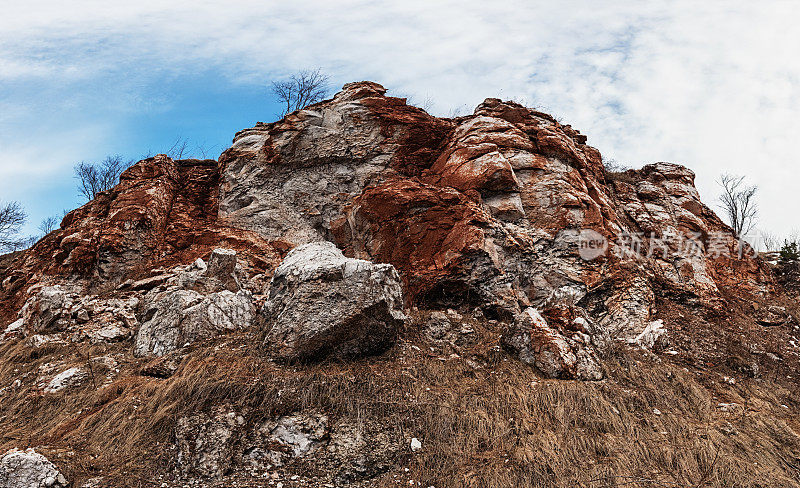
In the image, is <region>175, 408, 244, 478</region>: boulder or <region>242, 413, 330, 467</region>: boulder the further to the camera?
<region>242, 413, 330, 467</region>: boulder

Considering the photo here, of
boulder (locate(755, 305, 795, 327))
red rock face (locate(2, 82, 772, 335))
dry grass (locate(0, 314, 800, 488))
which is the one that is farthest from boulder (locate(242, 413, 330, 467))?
boulder (locate(755, 305, 795, 327))

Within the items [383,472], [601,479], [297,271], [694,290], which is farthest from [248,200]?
[694,290]

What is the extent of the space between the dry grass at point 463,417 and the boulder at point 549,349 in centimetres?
23

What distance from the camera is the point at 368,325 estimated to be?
21.3 feet

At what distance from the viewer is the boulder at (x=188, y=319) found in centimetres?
705

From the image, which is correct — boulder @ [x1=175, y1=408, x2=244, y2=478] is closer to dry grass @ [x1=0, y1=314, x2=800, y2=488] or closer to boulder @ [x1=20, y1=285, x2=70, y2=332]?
dry grass @ [x1=0, y1=314, x2=800, y2=488]

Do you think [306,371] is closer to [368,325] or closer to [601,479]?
[368,325]

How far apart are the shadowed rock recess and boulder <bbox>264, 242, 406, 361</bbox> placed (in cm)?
3

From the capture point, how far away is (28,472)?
4637 millimetres

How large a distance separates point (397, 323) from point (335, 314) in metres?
1.09

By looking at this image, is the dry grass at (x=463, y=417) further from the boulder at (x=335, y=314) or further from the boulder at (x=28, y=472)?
the boulder at (x=335, y=314)

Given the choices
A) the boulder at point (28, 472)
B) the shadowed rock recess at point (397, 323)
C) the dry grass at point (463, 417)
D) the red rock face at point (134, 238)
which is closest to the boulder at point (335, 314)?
the shadowed rock recess at point (397, 323)

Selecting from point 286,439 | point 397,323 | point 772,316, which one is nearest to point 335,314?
point 397,323

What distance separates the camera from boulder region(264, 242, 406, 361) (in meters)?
6.32
